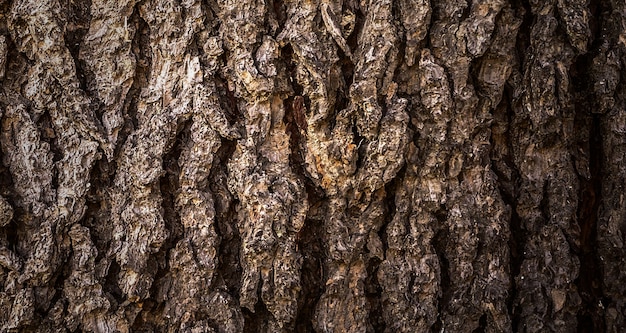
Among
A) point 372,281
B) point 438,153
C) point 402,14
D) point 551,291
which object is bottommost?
point 551,291

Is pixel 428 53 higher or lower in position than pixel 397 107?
higher

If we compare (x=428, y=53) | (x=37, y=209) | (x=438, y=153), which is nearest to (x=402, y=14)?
(x=428, y=53)

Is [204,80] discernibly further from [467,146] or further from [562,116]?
[562,116]

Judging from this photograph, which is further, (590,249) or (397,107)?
(590,249)

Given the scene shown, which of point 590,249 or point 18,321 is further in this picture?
point 590,249

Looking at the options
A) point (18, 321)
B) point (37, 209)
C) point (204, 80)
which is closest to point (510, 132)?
point (204, 80)

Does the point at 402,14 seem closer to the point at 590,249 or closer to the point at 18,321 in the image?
the point at 590,249
